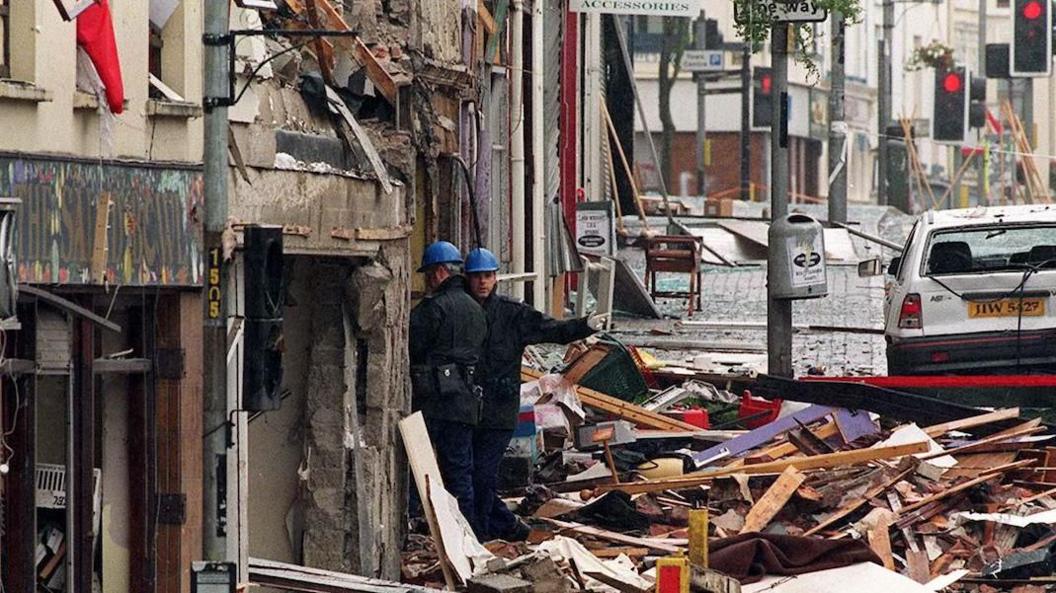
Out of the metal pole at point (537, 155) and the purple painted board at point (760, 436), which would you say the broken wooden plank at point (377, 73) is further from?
the metal pole at point (537, 155)

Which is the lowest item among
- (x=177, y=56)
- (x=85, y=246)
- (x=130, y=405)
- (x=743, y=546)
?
(x=743, y=546)

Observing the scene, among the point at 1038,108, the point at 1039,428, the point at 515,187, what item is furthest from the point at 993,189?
the point at 1039,428

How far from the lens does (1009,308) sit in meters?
19.1

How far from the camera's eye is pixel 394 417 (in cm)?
1362

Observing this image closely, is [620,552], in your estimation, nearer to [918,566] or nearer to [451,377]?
[451,377]

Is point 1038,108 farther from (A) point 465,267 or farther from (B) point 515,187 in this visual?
(A) point 465,267

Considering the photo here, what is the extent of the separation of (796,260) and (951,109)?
84.6ft

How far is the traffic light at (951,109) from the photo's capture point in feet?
144

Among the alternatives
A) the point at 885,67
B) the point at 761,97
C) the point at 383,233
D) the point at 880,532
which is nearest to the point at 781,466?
the point at 880,532

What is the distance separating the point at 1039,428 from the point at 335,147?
5796mm

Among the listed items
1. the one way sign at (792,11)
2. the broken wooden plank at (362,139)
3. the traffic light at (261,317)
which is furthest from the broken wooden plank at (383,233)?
the one way sign at (792,11)

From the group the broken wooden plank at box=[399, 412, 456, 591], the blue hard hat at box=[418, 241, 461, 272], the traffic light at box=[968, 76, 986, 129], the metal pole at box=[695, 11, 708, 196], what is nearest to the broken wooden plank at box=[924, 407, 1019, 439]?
the blue hard hat at box=[418, 241, 461, 272]

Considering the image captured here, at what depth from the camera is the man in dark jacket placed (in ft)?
45.9

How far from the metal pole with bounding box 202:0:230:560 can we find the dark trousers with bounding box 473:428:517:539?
11.1 feet
